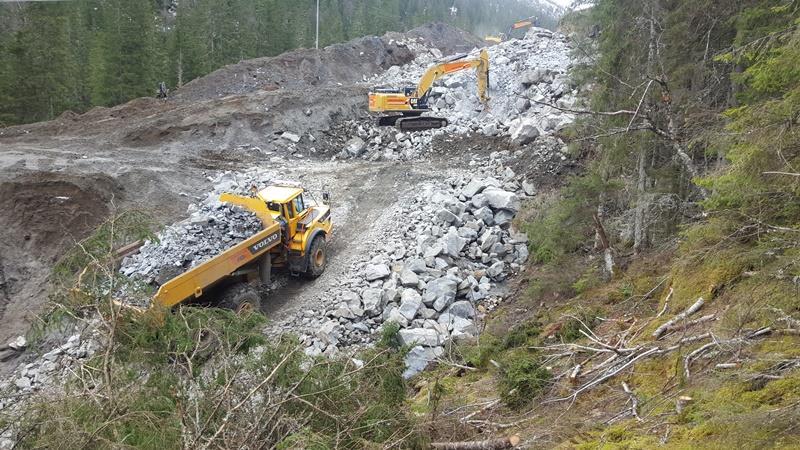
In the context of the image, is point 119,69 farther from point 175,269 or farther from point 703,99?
point 703,99

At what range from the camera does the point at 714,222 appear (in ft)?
18.6

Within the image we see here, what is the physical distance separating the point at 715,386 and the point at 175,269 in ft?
27.5

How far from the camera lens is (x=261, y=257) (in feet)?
39.0

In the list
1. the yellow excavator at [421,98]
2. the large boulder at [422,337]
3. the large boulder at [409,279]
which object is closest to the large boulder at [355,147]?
the yellow excavator at [421,98]

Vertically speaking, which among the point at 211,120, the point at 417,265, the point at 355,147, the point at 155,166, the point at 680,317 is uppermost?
the point at 680,317

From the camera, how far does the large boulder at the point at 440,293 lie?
12.4 metres

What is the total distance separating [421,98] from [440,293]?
1266 cm

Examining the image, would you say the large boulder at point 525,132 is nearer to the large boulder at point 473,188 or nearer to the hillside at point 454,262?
the hillside at point 454,262

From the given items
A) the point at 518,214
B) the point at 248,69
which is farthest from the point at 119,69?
the point at 518,214

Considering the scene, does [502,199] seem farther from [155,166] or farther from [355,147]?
[155,166]

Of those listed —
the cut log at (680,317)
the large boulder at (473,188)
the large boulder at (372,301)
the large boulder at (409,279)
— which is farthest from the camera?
the large boulder at (473,188)

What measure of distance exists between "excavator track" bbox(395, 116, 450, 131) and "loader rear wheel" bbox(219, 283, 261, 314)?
13148 millimetres

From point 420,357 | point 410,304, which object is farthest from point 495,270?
point 420,357

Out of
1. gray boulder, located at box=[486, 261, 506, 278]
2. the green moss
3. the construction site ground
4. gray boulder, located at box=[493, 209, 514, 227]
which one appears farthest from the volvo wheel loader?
the green moss
